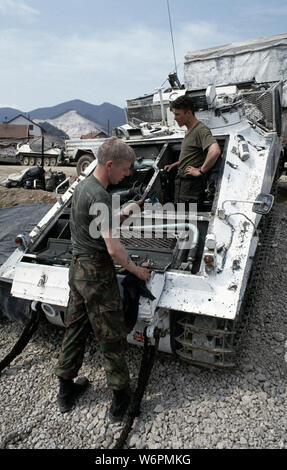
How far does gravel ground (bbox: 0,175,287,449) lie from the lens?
2.28 m

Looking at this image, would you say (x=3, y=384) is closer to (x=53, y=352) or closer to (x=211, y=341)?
(x=53, y=352)

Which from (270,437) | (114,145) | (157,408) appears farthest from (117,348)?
(114,145)

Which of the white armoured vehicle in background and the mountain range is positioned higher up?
the white armoured vehicle in background

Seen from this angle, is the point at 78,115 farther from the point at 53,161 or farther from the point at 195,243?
the point at 195,243

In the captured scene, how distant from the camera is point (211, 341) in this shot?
2500 mm

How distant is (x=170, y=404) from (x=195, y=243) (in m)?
1.19

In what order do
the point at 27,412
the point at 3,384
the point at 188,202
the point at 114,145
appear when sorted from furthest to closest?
the point at 188,202
the point at 3,384
the point at 27,412
the point at 114,145

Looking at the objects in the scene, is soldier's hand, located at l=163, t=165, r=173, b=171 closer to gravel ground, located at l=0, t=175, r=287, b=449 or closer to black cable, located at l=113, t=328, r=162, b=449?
gravel ground, located at l=0, t=175, r=287, b=449

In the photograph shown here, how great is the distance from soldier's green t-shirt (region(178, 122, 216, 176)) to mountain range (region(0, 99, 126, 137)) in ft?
233

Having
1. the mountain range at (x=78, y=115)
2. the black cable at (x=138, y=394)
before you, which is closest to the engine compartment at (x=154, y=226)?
the black cable at (x=138, y=394)

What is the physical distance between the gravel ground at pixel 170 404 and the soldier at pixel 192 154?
136 cm

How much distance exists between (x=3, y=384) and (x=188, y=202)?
230cm

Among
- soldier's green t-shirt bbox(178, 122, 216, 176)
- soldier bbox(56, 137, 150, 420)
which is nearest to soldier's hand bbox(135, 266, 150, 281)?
soldier bbox(56, 137, 150, 420)

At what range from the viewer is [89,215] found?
2186 mm
